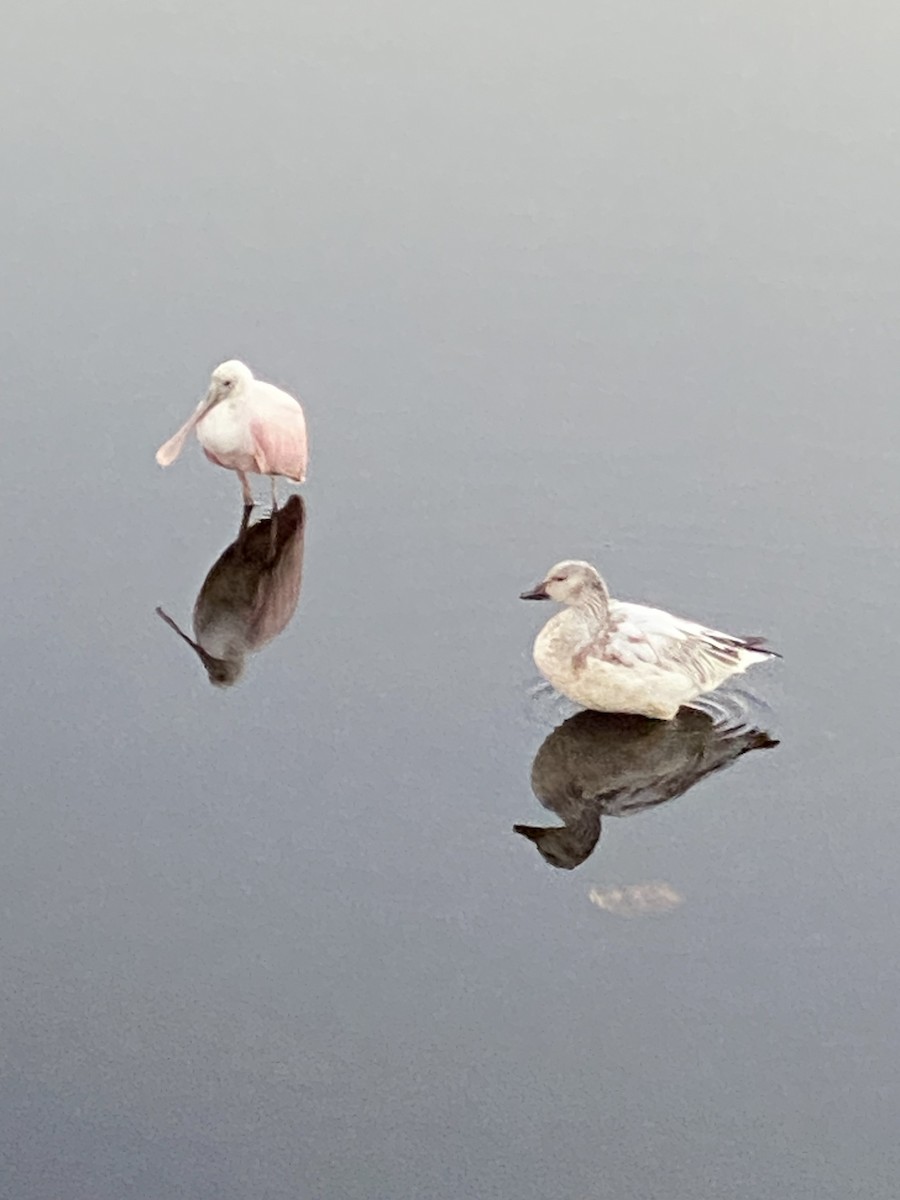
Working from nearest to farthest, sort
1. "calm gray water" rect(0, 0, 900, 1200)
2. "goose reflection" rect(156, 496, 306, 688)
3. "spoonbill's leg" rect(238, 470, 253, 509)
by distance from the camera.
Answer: "calm gray water" rect(0, 0, 900, 1200) < "goose reflection" rect(156, 496, 306, 688) < "spoonbill's leg" rect(238, 470, 253, 509)

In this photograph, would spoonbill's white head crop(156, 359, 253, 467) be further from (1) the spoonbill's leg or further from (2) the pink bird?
(1) the spoonbill's leg

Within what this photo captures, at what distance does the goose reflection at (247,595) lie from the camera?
4336 mm

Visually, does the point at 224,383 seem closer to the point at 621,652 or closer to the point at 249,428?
the point at 249,428

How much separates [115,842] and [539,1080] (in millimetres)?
912

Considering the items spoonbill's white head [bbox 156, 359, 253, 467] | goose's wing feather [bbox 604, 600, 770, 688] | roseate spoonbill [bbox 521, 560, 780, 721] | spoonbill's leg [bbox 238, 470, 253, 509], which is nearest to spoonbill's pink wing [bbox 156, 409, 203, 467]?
spoonbill's white head [bbox 156, 359, 253, 467]

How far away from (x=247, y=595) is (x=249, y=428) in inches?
16.0

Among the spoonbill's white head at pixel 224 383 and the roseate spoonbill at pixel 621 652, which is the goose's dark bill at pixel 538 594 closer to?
the roseate spoonbill at pixel 621 652

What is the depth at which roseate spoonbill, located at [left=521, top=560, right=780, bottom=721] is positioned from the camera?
160 inches

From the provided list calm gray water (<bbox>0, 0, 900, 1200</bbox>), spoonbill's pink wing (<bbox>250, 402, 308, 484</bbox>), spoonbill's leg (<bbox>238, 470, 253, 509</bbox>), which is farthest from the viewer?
spoonbill's leg (<bbox>238, 470, 253, 509</bbox>)

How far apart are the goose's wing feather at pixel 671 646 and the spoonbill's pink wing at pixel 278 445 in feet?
Result: 2.87

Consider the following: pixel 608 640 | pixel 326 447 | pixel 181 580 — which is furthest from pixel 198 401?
pixel 608 640

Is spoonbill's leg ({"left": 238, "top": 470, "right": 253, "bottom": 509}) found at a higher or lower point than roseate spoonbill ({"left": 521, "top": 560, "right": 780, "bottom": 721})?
higher

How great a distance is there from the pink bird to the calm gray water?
143mm

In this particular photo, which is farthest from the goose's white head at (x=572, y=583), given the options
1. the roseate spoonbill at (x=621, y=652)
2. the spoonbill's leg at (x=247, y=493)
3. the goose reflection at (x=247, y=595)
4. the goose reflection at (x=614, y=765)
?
the spoonbill's leg at (x=247, y=493)
